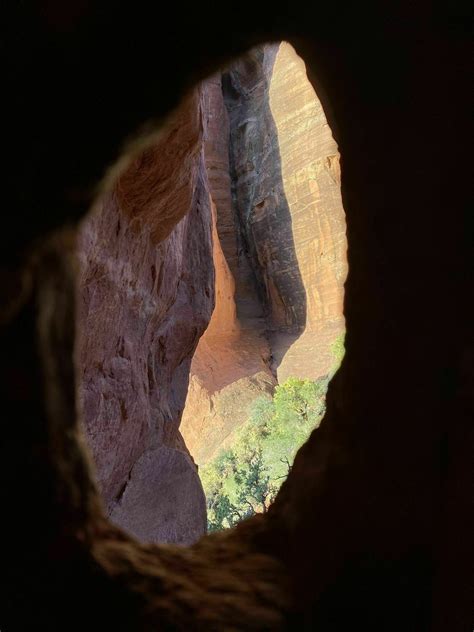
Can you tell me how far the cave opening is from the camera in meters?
3.79

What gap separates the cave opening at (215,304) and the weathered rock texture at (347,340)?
13.9 inches

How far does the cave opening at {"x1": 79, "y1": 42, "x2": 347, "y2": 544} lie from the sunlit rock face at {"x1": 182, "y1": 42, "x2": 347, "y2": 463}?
0.19 feet

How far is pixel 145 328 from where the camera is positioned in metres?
4.75

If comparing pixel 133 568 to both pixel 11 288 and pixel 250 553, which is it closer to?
pixel 250 553

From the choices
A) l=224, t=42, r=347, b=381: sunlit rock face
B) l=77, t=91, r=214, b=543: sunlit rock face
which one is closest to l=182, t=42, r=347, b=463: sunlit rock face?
l=224, t=42, r=347, b=381: sunlit rock face

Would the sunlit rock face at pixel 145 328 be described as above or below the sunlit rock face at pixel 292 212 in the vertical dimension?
below

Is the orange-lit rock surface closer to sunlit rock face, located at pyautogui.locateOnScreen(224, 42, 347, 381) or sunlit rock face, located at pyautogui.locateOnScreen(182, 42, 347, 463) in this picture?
sunlit rock face, located at pyautogui.locateOnScreen(182, 42, 347, 463)

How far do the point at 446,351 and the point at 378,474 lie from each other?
19.8 inches

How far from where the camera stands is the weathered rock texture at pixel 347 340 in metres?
1.14

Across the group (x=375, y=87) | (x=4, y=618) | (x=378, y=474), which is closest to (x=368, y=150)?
(x=375, y=87)

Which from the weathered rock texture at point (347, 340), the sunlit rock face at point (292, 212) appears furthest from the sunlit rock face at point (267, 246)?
the weathered rock texture at point (347, 340)

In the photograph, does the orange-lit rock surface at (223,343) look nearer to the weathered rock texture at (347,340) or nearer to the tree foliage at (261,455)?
the tree foliage at (261,455)

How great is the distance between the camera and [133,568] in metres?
1.50

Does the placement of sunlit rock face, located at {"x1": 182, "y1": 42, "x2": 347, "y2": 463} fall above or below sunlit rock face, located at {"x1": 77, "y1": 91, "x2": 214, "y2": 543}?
above
